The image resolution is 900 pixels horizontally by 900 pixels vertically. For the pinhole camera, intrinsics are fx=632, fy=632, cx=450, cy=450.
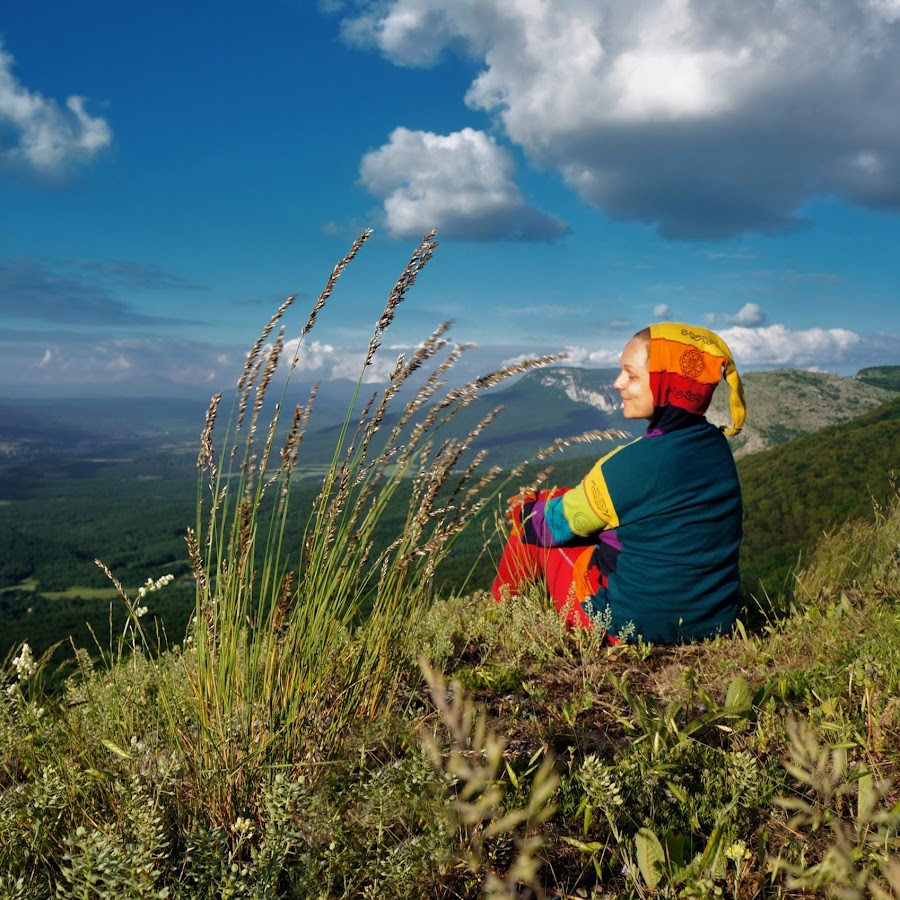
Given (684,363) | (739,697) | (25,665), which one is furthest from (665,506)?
(25,665)

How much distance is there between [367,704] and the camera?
2.07 m

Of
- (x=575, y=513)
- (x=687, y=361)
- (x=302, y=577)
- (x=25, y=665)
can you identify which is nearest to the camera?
(x=302, y=577)

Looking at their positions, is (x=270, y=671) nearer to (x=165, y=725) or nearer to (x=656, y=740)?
(x=165, y=725)

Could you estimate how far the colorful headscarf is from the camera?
3125mm

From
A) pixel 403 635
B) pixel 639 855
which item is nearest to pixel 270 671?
pixel 403 635

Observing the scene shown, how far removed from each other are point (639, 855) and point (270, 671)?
110 cm

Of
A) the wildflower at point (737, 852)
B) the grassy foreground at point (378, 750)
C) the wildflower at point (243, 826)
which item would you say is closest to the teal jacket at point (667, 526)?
the grassy foreground at point (378, 750)

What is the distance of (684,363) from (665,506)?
28.2 inches

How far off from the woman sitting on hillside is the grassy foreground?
57 centimetres

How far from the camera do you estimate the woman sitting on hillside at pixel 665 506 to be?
3131 millimetres

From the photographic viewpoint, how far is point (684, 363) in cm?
313

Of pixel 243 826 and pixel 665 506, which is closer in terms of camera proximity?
pixel 243 826

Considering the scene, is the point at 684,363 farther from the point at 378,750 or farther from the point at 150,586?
the point at 150,586

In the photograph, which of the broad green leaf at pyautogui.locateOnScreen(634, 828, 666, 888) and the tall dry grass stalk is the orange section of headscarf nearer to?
the tall dry grass stalk
